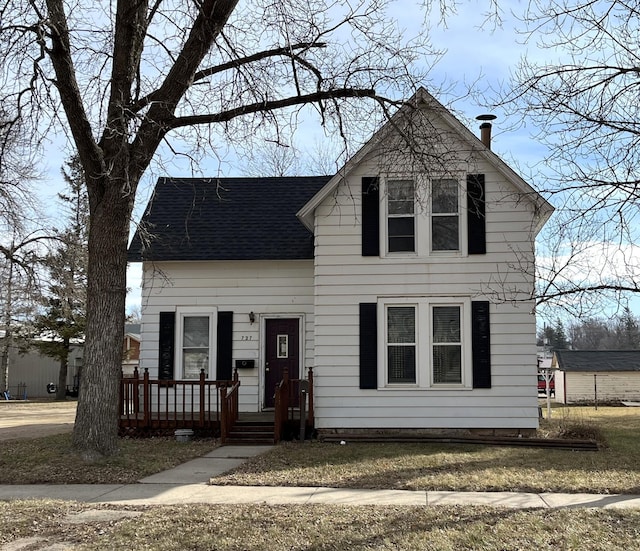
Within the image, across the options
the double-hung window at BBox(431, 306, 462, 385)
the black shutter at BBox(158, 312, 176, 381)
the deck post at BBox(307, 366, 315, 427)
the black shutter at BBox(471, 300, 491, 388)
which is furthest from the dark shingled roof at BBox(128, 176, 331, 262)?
the black shutter at BBox(471, 300, 491, 388)

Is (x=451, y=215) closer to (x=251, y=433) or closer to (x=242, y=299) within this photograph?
Result: (x=242, y=299)

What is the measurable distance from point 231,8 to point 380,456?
739 centimetres

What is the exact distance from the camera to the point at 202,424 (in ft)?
45.0

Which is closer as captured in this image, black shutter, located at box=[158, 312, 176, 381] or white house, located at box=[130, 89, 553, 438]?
white house, located at box=[130, 89, 553, 438]

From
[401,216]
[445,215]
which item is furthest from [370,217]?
[445,215]

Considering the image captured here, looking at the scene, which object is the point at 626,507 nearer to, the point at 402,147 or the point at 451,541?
the point at 451,541

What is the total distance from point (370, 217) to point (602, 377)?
→ 2814cm

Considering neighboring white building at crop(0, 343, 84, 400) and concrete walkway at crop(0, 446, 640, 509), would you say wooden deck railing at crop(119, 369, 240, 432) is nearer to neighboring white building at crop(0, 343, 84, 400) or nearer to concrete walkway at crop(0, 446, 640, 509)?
concrete walkway at crop(0, 446, 640, 509)

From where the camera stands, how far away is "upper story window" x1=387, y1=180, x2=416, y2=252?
13.8 metres

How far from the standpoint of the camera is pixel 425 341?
44.1ft

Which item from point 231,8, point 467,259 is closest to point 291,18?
point 231,8

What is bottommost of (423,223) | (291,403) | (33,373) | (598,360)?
(33,373)

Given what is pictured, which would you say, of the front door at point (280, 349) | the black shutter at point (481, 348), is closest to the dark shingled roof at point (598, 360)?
the front door at point (280, 349)

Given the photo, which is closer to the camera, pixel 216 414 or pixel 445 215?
pixel 445 215
